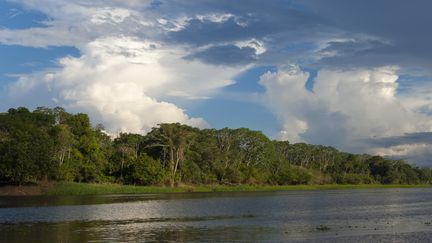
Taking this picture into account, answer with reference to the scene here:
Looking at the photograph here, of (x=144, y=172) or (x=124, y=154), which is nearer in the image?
(x=144, y=172)

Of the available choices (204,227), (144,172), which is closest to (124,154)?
(144,172)

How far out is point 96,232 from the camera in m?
43.4

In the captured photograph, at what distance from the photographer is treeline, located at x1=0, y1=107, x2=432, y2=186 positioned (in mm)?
109750

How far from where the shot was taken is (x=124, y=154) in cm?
14212

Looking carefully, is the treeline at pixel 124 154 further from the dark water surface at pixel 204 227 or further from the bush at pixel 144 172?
the dark water surface at pixel 204 227

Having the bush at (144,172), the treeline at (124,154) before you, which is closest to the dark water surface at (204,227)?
the treeline at (124,154)

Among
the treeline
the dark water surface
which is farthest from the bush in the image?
the dark water surface

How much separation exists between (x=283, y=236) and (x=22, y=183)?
84.3 meters

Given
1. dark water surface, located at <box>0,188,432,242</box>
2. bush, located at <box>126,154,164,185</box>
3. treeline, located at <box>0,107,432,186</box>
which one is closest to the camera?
dark water surface, located at <box>0,188,432,242</box>

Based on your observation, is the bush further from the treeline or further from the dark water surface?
the dark water surface

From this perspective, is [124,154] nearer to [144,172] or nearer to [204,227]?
[144,172]

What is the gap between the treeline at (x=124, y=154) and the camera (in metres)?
110

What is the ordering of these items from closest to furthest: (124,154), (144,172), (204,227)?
(204,227) → (144,172) → (124,154)

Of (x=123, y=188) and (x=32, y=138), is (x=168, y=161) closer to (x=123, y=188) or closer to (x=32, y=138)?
(x=123, y=188)
